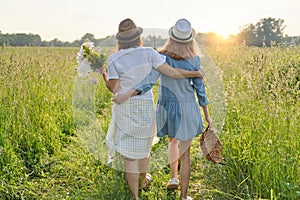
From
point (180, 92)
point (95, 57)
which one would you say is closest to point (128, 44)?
point (95, 57)

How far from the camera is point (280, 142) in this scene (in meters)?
2.71

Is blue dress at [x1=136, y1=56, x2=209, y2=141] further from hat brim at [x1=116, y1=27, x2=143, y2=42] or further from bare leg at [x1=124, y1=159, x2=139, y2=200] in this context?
bare leg at [x1=124, y1=159, x2=139, y2=200]

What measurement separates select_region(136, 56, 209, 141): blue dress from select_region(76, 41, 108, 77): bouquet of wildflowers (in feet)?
1.49

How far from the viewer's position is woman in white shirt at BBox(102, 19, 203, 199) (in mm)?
2584

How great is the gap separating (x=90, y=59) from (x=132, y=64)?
0.46m

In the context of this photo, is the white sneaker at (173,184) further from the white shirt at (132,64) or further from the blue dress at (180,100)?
the white shirt at (132,64)

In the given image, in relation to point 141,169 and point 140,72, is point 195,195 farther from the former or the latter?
point 140,72

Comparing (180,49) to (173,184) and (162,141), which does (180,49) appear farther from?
(162,141)

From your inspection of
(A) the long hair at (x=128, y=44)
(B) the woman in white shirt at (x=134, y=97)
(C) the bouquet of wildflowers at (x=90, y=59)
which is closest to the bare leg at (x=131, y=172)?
(B) the woman in white shirt at (x=134, y=97)

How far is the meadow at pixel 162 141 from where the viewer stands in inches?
107

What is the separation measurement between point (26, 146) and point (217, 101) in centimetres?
215

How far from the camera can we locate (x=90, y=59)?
9.35 feet

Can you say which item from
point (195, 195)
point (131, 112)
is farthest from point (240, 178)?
point (131, 112)

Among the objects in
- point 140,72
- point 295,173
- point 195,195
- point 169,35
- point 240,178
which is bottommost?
point 195,195
